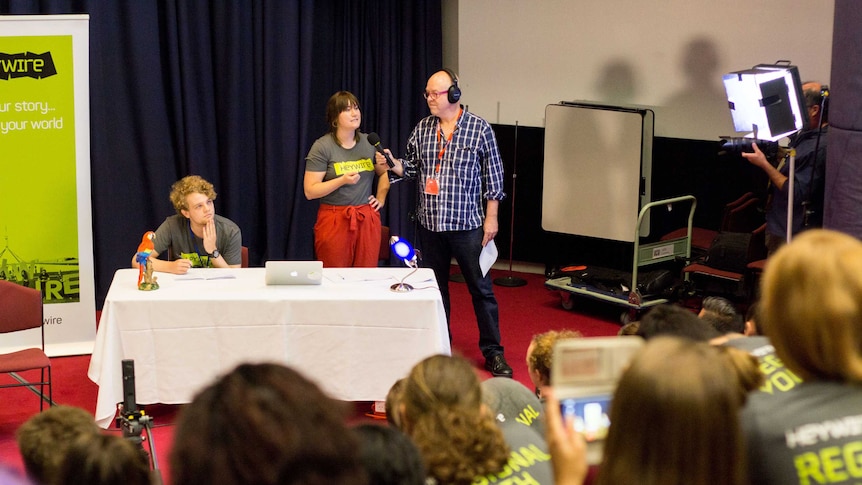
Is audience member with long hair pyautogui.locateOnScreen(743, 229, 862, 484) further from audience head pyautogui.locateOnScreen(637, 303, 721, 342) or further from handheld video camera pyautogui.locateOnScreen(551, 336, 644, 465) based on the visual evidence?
audience head pyautogui.locateOnScreen(637, 303, 721, 342)

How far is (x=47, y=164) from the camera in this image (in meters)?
5.01

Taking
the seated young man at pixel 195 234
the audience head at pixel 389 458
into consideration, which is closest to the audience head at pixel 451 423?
the audience head at pixel 389 458

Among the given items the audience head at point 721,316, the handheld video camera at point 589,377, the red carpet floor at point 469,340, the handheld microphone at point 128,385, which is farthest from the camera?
the red carpet floor at point 469,340

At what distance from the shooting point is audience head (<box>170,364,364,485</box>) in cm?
120

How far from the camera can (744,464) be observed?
1442mm

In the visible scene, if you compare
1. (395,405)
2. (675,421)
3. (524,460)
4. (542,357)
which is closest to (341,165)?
(542,357)

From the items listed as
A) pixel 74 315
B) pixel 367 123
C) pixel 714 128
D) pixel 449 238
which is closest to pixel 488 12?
pixel 367 123

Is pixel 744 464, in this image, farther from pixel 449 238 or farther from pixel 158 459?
pixel 449 238

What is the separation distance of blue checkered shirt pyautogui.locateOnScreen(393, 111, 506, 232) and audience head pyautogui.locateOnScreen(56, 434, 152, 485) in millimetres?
3298

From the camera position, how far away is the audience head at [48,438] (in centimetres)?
203

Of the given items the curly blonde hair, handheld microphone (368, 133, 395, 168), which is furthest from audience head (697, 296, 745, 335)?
the curly blonde hair

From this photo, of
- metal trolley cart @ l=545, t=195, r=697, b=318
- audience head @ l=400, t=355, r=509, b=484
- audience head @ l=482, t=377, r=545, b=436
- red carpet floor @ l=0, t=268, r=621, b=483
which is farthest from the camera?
metal trolley cart @ l=545, t=195, r=697, b=318

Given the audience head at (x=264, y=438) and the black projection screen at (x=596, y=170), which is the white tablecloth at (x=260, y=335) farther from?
the audience head at (x=264, y=438)

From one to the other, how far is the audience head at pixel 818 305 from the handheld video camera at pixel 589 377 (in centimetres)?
23
